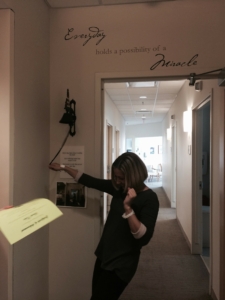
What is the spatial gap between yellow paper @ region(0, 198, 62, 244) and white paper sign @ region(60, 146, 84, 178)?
844mm

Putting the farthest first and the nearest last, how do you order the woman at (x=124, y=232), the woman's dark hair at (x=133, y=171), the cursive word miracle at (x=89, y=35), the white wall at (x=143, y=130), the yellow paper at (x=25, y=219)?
1. the white wall at (x=143, y=130)
2. the cursive word miracle at (x=89, y=35)
3. the woman's dark hair at (x=133, y=171)
4. the woman at (x=124, y=232)
5. the yellow paper at (x=25, y=219)

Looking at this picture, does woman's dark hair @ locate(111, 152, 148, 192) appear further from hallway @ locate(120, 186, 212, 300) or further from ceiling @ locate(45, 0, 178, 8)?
hallway @ locate(120, 186, 212, 300)

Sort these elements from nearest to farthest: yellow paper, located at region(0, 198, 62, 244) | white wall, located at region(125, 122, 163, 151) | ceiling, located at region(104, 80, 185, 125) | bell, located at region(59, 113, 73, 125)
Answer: yellow paper, located at region(0, 198, 62, 244) → bell, located at region(59, 113, 73, 125) → ceiling, located at region(104, 80, 185, 125) → white wall, located at region(125, 122, 163, 151)

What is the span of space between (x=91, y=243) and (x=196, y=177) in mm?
2046

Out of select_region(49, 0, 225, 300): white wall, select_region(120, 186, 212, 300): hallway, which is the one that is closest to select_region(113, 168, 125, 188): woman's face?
select_region(49, 0, 225, 300): white wall

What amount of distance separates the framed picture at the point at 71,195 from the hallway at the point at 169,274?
47.4 inches

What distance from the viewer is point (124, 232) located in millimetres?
1472

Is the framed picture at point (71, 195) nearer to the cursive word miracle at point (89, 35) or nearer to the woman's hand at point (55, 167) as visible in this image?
the woman's hand at point (55, 167)

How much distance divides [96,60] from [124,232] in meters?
1.33

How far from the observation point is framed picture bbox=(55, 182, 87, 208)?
205 centimetres

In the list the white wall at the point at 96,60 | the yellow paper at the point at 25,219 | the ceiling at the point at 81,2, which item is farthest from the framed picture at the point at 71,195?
the ceiling at the point at 81,2

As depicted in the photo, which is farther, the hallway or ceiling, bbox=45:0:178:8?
the hallway

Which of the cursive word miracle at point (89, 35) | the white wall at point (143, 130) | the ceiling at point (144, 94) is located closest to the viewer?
the cursive word miracle at point (89, 35)

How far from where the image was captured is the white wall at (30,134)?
4.97 feet
